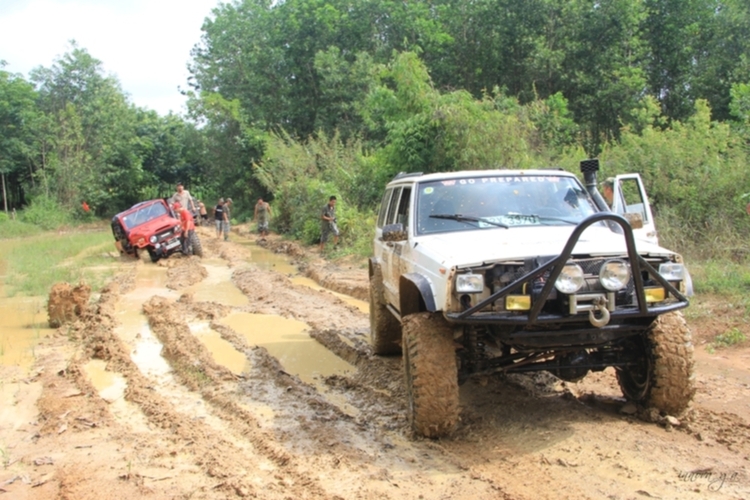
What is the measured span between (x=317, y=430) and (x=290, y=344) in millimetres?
3398

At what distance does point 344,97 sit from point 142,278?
23903mm

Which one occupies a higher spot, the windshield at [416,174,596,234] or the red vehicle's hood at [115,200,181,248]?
the windshield at [416,174,596,234]

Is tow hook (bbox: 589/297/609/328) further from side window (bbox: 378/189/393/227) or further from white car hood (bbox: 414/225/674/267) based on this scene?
side window (bbox: 378/189/393/227)

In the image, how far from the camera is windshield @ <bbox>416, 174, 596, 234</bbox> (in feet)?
18.4

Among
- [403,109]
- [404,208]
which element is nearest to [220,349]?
[404,208]

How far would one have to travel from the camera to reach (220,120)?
133 feet

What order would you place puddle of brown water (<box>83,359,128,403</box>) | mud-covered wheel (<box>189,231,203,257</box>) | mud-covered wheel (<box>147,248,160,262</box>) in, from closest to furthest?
puddle of brown water (<box>83,359,128,403</box>)
mud-covered wheel (<box>147,248,160,262</box>)
mud-covered wheel (<box>189,231,203,257</box>)

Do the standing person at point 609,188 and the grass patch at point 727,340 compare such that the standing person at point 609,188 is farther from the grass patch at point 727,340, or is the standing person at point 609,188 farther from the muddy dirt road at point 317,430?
the muddy dirt road at point 317,430

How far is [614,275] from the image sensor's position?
14.1 feet

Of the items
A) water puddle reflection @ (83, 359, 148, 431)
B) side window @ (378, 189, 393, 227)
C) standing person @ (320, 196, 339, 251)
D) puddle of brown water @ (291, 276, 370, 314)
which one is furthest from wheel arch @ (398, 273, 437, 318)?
standing person @ (320, 196, 339, 251)

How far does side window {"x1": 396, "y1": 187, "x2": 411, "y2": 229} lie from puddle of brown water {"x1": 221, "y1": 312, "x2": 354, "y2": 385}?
1758 mm

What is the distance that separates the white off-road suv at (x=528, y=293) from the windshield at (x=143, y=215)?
14.7 metres

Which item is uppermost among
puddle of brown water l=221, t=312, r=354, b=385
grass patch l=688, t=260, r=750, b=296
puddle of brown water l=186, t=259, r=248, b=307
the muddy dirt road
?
grass patch l=688, t=260, r=750, b=296

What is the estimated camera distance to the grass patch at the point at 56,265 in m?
14.3
